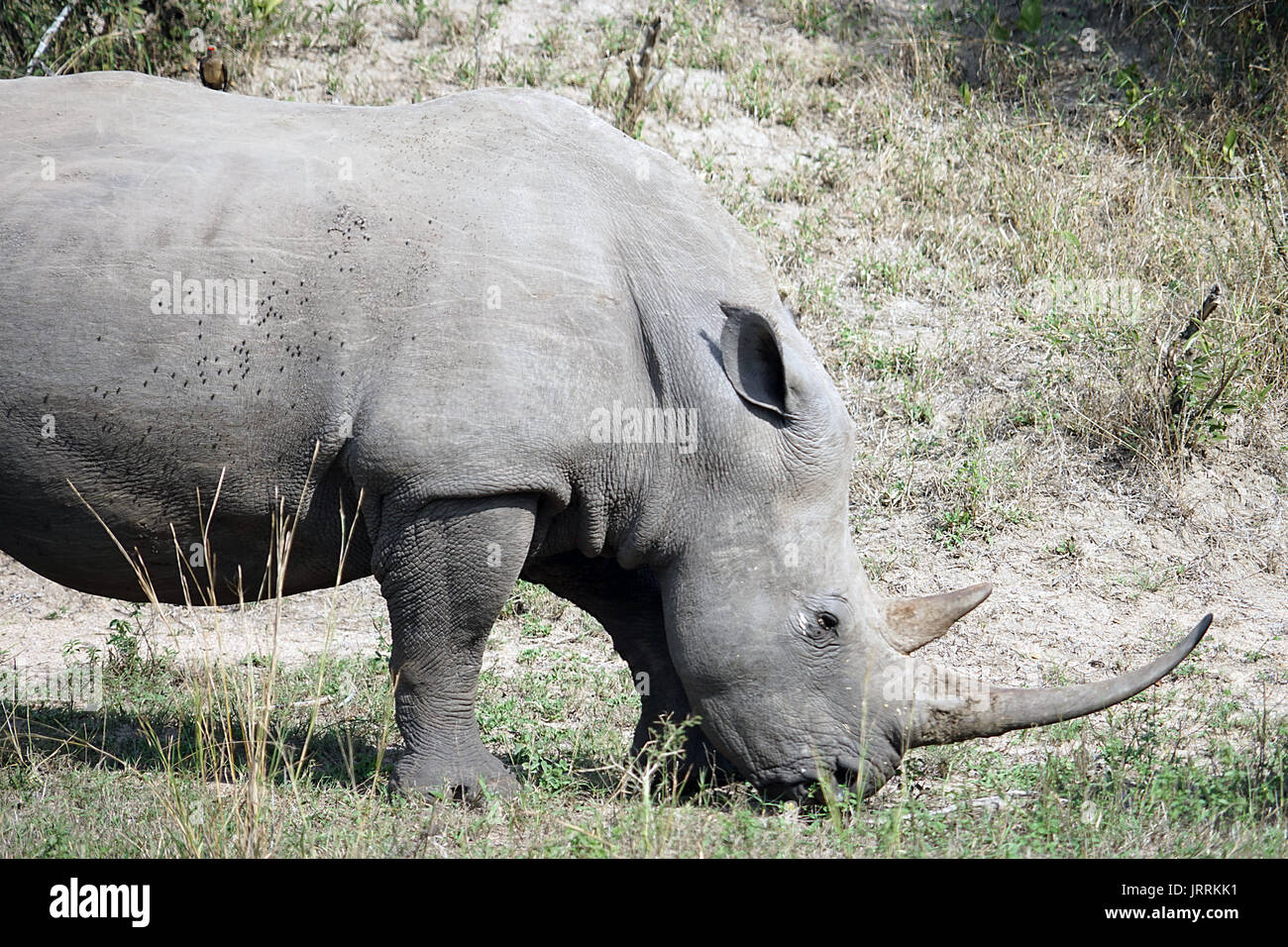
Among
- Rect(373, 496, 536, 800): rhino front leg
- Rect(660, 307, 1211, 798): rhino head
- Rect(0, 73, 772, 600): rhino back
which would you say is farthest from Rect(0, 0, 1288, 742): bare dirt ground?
Rect(660, 307, 1211, 798): rhino head

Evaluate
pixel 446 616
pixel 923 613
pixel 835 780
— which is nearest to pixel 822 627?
pixel 923 613

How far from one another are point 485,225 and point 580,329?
445 mm

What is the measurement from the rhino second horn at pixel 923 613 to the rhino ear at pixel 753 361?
812 mm

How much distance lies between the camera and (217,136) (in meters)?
4.61

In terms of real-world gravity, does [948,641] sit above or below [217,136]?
below

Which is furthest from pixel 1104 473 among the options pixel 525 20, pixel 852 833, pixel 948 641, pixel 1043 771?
pixel 525 20

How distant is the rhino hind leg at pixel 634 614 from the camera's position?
5.12 m

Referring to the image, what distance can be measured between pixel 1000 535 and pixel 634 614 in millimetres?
3151

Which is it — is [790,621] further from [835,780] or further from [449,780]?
[449,780]

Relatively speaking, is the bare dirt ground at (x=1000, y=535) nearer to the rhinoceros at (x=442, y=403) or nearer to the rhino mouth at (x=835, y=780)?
the rhinoceros at (x=442, y=403)

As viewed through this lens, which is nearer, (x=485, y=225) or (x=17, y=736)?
(x=485, y=225)

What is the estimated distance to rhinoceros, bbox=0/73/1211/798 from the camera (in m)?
4.29

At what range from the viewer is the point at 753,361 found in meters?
4.59
